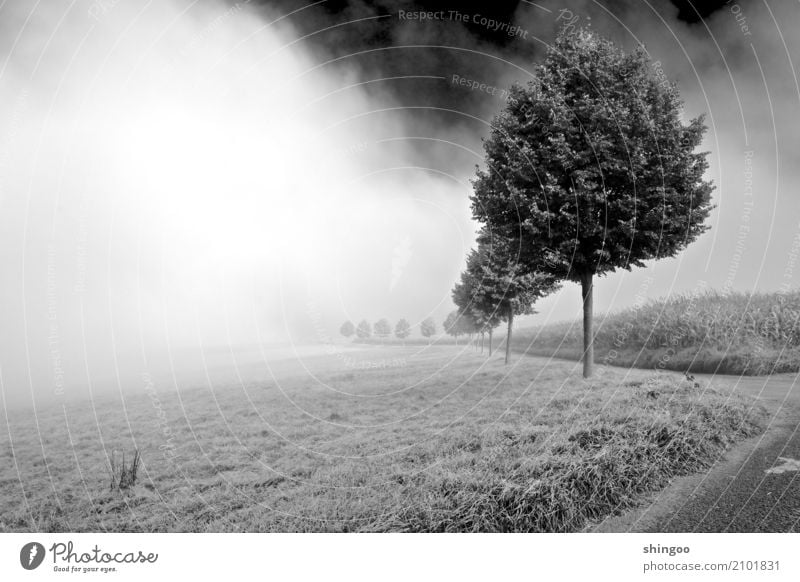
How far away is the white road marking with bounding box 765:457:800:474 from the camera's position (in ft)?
14.8

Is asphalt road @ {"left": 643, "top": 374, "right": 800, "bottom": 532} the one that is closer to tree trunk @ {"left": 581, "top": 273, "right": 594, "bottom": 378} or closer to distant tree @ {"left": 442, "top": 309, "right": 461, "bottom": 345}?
tree trunk @ {"left": 581, "top": 273, "right": 594, "bottom": 378}

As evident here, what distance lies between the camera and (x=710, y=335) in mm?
15023

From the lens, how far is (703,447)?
17.6 ft

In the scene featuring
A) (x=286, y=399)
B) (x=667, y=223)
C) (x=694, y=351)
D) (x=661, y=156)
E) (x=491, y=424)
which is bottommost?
(x=286, y=399)

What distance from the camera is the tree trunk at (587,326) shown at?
12369 mm

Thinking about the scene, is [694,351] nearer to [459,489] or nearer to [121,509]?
[459,489]

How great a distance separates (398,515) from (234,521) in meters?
2.16

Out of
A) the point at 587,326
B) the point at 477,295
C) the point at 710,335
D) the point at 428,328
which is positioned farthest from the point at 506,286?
the point at 428,328

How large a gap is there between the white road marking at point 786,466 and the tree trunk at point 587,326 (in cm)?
756

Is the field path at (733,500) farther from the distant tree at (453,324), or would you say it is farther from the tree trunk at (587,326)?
the distant tree at (453,324)

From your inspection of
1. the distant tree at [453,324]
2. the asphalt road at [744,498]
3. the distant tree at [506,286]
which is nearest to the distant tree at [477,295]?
the distant tree at [506,286]

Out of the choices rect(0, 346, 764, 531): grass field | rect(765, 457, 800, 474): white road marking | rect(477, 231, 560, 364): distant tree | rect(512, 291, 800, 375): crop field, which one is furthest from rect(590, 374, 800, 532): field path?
rect(477, 231, 560, 364): distant tree
